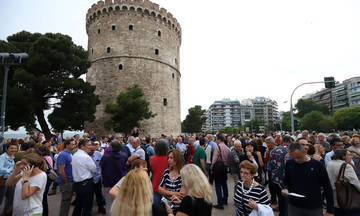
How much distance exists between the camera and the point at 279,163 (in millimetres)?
3889

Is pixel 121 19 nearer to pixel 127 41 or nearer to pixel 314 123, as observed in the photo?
pixel 127 41

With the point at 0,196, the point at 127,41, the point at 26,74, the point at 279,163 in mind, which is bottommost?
the point at 0,196

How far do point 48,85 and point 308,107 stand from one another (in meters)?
68.3

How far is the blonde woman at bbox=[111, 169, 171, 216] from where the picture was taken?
5.58ft

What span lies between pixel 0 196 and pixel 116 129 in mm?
14583

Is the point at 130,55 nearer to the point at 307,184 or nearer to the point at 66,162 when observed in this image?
the point at 66,162

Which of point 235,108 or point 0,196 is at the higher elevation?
point 235,108

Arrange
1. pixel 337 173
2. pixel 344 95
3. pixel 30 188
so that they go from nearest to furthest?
1. pixel 30 188
2. pixel 337 173
3. pixel 344 95

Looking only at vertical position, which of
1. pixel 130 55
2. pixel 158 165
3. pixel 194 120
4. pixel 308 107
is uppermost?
pixel 130 55

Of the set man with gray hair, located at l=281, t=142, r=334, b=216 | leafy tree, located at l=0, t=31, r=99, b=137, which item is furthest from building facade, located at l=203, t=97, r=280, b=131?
man with gray hair, located at l=281, t=142, r=334, b=216

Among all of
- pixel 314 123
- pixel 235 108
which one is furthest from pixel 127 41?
pixel 235 108

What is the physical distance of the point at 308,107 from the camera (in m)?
62.3

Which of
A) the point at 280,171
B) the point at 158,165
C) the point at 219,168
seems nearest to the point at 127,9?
the point at 219,168

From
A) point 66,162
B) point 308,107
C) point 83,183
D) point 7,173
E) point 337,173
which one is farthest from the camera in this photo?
point 308,107
